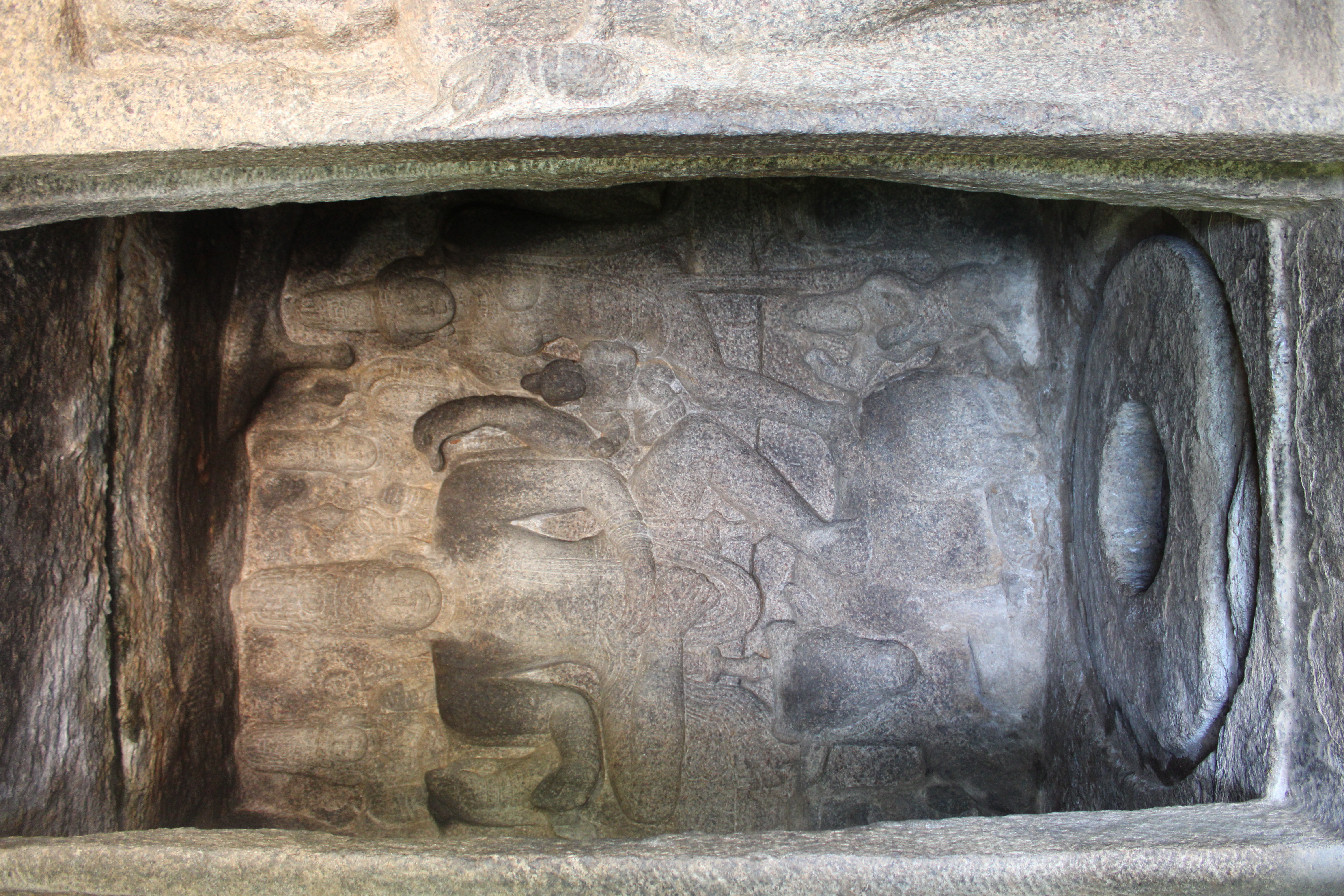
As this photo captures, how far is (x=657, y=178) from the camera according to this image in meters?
1.41

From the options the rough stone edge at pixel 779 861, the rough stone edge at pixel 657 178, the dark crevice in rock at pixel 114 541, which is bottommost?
the rough stone edge at pixel 779 861

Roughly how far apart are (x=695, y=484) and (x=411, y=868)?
1.21m

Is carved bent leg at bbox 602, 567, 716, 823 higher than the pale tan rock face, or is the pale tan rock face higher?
the pale tan rock face

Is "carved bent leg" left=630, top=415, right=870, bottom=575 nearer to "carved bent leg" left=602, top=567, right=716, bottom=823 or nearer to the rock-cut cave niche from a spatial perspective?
the rock-cut cave niche

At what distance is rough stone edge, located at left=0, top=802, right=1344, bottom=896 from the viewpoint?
1328mm

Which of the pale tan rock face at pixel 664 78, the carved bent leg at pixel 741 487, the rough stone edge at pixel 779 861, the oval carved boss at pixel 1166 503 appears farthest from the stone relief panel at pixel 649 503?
the pale tan rock face at pixel 664 78

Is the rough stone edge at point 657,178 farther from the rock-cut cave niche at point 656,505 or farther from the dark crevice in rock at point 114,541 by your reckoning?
the rock-cut cave niche at point 656,505

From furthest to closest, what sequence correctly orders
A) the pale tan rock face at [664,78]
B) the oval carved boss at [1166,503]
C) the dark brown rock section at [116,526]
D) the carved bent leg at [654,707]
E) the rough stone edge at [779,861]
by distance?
the carved bent leg at [654,707]
the dark brown rock section at [116,526]
the oval carved boss at [1166,503]
the rough stone edge at [779,861]
the pale tan rock face at [664,78]

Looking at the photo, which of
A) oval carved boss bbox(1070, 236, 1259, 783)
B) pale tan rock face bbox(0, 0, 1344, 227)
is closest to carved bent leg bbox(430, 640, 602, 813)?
oval carved boss bbox(1070, 236, 1259, 783)

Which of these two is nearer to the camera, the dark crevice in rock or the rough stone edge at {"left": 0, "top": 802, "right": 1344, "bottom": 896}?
the rough stone edge at {"left": 0, "top": 802, "right": 1344, "bottom": 896}

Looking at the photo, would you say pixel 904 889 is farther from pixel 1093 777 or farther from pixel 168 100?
pixel 168 100

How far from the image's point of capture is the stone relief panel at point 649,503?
7.68 ft

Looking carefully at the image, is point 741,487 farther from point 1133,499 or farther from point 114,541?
point 114,541

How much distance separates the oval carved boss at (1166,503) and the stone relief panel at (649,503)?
32cm
